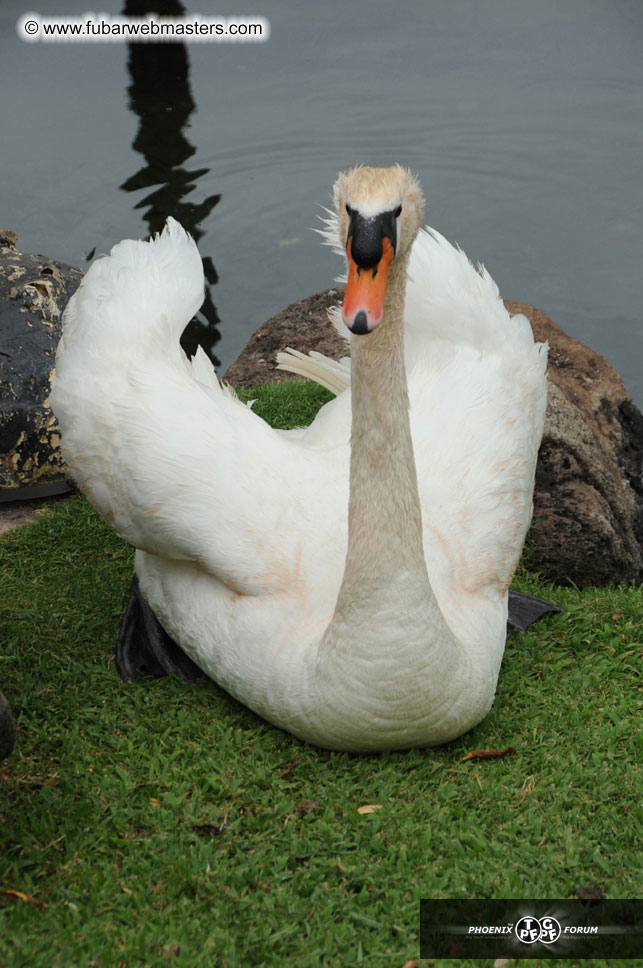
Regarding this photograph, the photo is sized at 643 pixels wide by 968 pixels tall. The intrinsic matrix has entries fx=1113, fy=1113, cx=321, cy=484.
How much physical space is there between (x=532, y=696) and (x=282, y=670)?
101 cm

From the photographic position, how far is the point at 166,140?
11680mm

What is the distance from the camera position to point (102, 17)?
11672 millimetres

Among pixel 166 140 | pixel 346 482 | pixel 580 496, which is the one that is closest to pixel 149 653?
pixel 346 482

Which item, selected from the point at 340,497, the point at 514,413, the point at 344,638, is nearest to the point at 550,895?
the point at 344,638

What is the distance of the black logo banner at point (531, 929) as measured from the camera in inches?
112

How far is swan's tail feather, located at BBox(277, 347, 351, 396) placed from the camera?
4.77 meters

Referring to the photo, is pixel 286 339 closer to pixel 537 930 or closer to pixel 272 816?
pixel 272 816

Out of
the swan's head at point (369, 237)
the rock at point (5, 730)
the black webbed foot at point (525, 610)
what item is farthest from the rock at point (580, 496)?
the rock at point (5, 730)

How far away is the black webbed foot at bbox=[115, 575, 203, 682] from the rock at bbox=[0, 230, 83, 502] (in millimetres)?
1645

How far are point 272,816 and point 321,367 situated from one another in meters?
2.13

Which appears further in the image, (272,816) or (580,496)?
(580,496)

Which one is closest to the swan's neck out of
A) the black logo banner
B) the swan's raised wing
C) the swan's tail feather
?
the swan's raised wing

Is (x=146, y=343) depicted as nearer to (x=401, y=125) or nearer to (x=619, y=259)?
(x=619, y=259)

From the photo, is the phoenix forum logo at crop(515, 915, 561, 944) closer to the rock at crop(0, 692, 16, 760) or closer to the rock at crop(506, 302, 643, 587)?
the rock at crop(0, 692, 16, 760)
